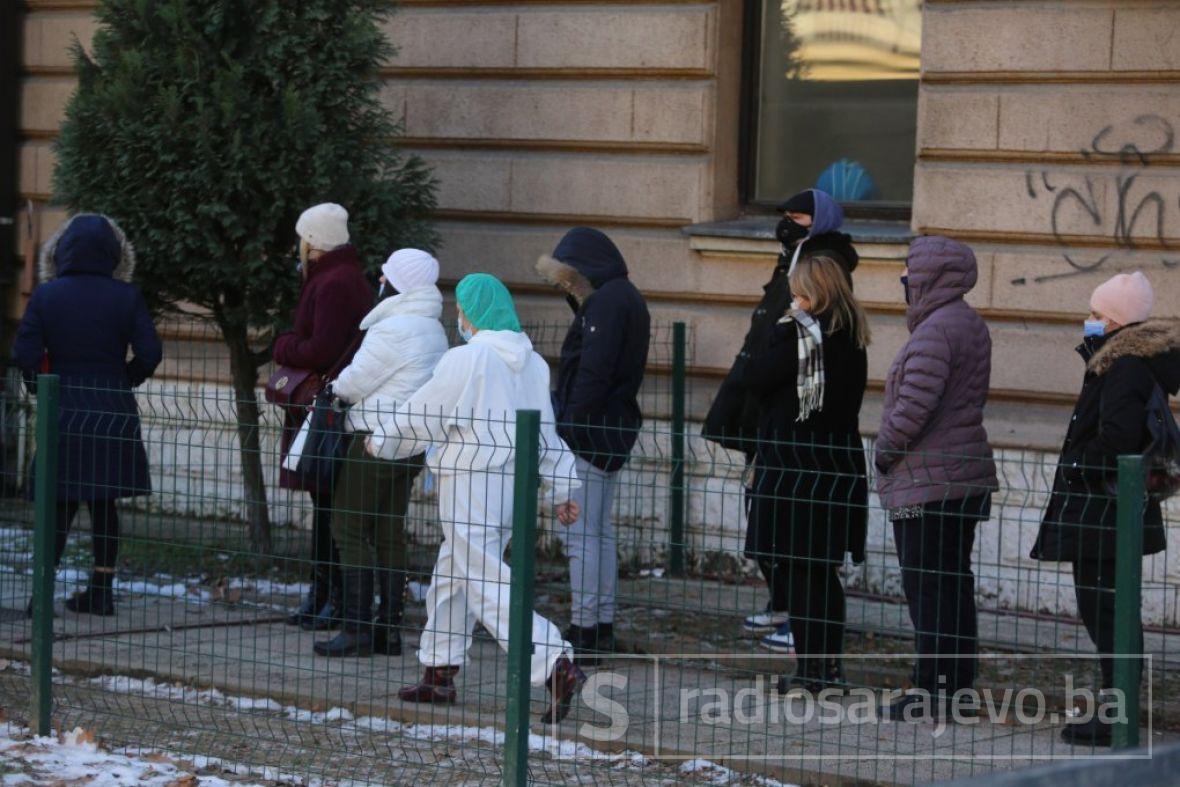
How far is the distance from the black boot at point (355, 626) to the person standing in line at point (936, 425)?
1823mm

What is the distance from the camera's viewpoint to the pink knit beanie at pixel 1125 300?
18.7 feet

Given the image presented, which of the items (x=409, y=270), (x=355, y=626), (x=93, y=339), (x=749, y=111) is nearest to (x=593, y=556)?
(x=355, y=626)

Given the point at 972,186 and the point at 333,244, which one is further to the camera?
the point at 972,186

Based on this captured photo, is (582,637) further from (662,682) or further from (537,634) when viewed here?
(537,634)

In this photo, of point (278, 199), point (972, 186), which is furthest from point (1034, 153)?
point (278, 199)

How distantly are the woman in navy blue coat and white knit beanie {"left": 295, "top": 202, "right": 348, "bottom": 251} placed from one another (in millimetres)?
899

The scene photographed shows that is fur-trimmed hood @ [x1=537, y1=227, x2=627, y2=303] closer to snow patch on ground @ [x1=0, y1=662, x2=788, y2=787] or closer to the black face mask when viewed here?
the black face mask

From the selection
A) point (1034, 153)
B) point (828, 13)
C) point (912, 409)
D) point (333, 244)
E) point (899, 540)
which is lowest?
point (899, 540)

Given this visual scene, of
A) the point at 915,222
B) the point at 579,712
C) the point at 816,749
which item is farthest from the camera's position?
the point at 915,222

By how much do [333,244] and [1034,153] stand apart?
3216 mm

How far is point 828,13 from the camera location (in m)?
9.11

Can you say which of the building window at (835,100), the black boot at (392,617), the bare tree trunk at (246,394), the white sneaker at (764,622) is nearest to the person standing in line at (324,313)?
the bare tree trunk at (246,394)

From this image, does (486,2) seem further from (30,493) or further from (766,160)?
(30,493)

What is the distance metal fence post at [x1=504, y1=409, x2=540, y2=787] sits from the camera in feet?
15.7
